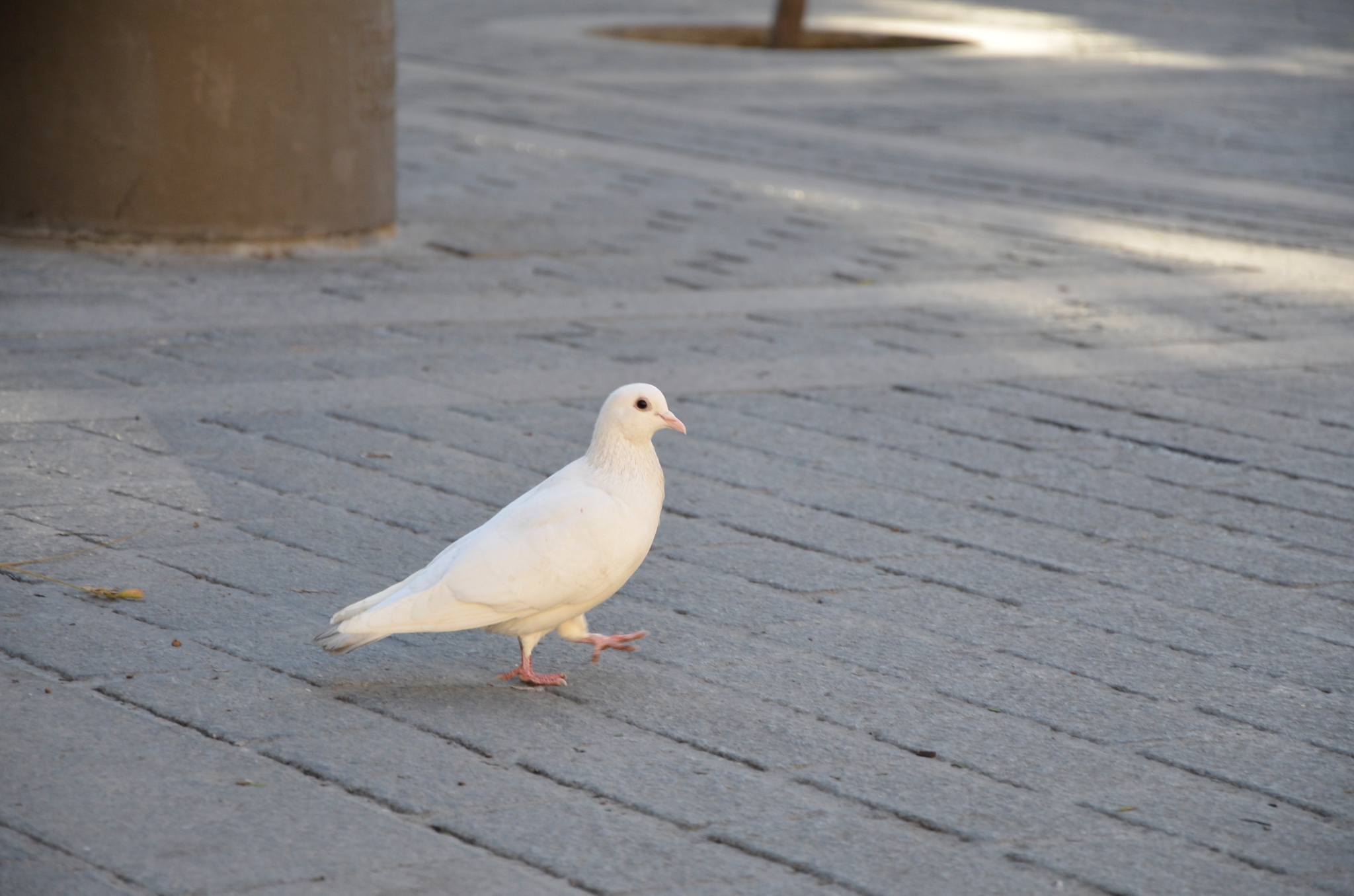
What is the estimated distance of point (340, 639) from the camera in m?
2.98

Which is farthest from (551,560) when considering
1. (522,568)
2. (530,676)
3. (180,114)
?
(180,114)

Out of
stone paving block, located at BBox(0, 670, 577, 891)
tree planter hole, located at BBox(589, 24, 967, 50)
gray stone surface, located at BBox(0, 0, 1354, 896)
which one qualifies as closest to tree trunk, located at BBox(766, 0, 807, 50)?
tree planter hole, located at BBox(589, 24, 967, 50)

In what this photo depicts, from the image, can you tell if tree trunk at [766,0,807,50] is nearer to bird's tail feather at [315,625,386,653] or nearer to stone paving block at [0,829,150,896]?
bird's tail feather at [315,625,386,653]

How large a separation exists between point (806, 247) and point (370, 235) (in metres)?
2.19

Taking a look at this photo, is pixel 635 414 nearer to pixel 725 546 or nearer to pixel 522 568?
pixel 522 568

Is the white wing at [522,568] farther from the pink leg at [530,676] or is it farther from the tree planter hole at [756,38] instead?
the tree planter hole at [756,38]

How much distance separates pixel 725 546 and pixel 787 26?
48.7 ft

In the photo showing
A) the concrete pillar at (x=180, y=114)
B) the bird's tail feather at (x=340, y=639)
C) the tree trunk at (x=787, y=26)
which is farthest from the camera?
the tree trunk at (x=787, y=26)

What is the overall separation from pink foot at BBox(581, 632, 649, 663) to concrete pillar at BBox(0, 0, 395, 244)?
447 cm

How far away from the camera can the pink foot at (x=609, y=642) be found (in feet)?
11.1

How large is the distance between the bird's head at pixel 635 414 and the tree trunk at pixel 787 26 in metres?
15.4

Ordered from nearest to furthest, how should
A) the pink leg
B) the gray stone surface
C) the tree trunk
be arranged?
the gray stone surface → the pink leg → the tree trunk

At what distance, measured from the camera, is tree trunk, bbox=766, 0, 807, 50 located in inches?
704

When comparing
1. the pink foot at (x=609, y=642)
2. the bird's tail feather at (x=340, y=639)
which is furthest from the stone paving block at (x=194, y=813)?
the pink foot at (x=609, y=642)
